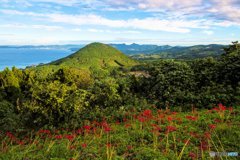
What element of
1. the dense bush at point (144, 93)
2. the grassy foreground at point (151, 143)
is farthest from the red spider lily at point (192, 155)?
the dense bush at point (144, 93)

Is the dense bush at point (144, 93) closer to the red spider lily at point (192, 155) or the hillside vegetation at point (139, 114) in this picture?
the hillside vegetation at point (139, 114)

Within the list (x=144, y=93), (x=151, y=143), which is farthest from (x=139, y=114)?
(x=144, y=93)

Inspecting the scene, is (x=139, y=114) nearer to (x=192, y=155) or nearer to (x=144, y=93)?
(x=144, y=93)

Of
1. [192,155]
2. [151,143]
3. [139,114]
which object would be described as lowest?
[139,114]

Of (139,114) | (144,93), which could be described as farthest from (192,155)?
(144,93)

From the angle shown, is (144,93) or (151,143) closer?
(151,143)

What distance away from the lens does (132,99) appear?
16891 millimetres

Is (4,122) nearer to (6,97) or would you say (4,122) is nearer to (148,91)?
(148,91)

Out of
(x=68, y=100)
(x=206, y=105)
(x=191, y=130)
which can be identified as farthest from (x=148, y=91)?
(x=191, y=130)

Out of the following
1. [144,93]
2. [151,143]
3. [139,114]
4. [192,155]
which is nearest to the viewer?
[192,155]

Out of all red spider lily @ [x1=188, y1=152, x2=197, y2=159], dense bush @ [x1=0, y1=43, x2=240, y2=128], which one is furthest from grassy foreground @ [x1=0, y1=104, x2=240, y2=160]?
dense bush @ [x1=0, y1=43, x2=240, y2=128]

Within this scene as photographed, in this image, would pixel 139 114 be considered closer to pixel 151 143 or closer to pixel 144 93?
pixel 151 143

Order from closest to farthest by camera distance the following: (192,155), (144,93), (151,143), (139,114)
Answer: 1. (192,155)
2. (151,143)
3. (139,114)
4. (144,93)

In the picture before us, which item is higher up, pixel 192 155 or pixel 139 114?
pixel 192 155
